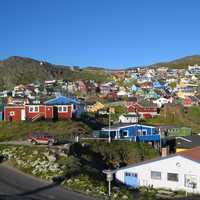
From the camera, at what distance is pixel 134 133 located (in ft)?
202

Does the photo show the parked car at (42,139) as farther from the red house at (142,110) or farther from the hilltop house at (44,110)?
the red house at (142,110)

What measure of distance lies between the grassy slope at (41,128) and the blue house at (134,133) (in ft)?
9.90

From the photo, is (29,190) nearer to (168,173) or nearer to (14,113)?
(168,173)

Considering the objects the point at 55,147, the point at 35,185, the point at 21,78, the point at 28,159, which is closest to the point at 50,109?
the point at 55,147

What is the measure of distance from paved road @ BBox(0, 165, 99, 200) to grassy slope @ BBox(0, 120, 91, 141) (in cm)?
2014

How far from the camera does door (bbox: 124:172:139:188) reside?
4048 centimetres

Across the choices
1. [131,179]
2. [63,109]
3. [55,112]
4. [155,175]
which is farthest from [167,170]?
[63,109]

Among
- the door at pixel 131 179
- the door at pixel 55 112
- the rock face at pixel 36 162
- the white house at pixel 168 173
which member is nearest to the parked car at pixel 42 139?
the rock face at pixel 36 162

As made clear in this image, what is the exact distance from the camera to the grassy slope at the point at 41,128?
57.3 m

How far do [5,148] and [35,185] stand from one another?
13335 millimetres

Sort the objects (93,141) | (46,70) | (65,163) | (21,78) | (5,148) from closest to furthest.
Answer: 1. (65,163)
2. (5,148)
3. (93,141)
4. (21,78)
5. (46,70)

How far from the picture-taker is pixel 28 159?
40.8 metres

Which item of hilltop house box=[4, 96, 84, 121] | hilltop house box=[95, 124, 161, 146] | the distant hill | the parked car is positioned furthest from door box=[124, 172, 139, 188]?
the distant hill

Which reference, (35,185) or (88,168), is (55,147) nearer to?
(88,168)
